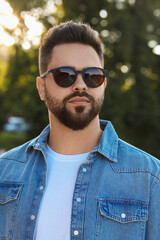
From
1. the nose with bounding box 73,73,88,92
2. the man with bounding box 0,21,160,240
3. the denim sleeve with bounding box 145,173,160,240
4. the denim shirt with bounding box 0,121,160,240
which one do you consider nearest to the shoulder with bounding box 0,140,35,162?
the man with bounding box 0,21,160,240

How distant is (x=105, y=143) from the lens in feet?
7.05

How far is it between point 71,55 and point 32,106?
12.5 m

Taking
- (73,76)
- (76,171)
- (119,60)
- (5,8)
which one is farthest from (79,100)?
(119,60)

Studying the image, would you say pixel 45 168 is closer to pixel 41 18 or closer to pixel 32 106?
pixel 41 18

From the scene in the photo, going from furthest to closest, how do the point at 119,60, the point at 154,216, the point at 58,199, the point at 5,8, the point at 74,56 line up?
the point at 119,60
the point at 5,8
the point at 74,56
the point at 58,199
the point at 154,216

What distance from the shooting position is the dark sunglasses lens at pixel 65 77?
2.17 meters

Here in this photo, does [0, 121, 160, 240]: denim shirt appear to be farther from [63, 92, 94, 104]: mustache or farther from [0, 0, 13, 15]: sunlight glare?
[0, 0, 13, 15]: sunlight glare

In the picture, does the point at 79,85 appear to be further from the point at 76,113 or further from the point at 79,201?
the point at 79,201

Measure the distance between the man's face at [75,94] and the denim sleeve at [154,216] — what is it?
0.65m

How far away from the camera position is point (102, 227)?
73.9 inches

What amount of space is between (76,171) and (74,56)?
82cm

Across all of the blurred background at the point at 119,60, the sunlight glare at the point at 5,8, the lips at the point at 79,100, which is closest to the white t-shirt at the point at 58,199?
the lips at the point at 79,100

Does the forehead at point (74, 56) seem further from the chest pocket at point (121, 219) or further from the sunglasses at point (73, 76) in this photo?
the chest pocket at point (121, 219)

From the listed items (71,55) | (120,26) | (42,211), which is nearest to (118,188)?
(42,211)
